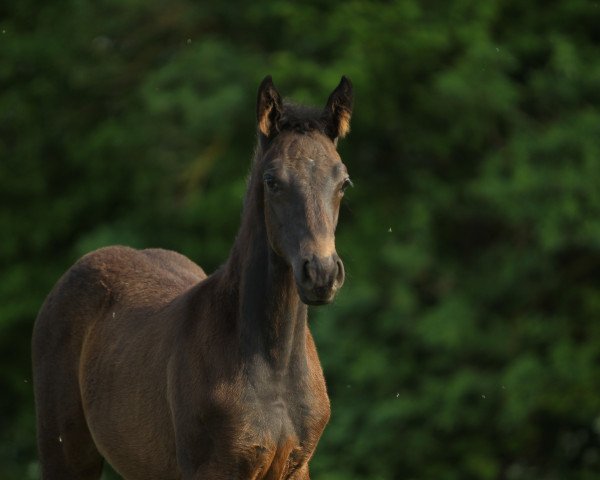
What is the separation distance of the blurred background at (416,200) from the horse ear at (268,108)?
8.47 metres

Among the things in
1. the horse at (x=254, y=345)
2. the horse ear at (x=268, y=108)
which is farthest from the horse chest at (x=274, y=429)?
the horse ear at (x=268, y=108)

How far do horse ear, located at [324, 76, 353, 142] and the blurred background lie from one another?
8.35 metres

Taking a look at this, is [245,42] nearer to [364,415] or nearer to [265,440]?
[364,415]

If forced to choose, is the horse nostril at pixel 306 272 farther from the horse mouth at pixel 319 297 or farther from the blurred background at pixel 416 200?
the blurred background at pixel 416 200

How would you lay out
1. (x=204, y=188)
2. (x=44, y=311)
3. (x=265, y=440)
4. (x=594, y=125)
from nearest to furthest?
(x=265, y=440)
(x=44, y=311)
(x=594, y=125)
(x=204, y=188)

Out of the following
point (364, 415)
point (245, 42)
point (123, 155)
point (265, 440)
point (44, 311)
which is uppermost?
point (265, 440)

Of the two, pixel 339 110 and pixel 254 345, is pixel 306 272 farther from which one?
pixel 339 110

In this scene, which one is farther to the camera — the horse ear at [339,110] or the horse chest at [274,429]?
the horse ear at [339,110]

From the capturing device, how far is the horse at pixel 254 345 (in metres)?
5.19

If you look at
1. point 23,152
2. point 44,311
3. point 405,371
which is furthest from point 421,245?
point 44,311

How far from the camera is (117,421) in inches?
243

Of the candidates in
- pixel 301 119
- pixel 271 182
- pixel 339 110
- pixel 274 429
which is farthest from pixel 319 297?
pixel 339 110

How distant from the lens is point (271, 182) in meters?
5.24

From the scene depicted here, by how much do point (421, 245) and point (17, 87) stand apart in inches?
270
